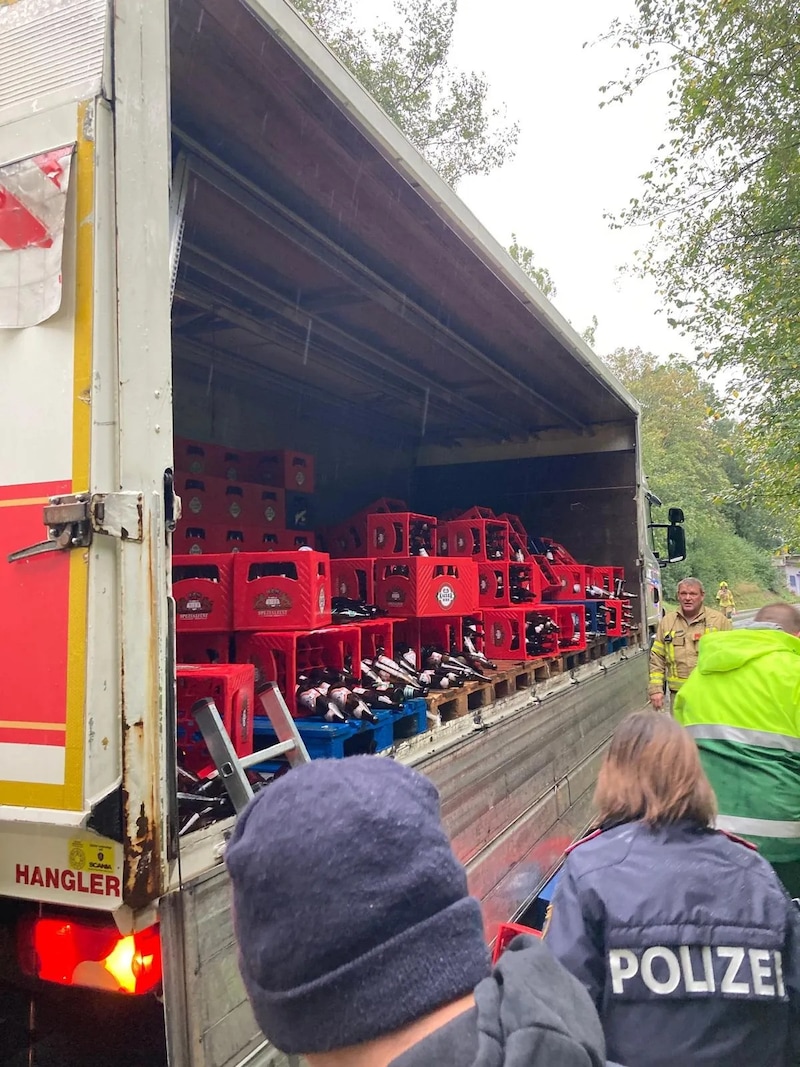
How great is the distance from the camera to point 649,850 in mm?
1925

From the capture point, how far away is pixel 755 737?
292cm

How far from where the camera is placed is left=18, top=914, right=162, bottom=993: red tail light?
184 cm

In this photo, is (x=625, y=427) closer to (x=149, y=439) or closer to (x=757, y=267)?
(x=757, y=267)

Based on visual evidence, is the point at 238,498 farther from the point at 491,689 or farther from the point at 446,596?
the point at 491,689

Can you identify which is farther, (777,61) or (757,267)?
(757,267)

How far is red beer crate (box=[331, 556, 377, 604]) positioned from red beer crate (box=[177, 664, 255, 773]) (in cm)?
168

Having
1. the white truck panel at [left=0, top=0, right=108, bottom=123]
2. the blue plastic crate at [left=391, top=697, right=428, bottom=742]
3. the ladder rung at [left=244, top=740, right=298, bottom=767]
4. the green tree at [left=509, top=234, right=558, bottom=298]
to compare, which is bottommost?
the blue plastic crate at [left=391, top=697, right=428, bottom=742]

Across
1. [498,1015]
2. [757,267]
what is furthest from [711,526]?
[498,1015]

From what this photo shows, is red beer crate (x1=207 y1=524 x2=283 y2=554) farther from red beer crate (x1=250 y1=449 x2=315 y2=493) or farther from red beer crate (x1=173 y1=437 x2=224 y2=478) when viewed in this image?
red beer crate (x1=250 y1=449 x2=315 y2=493)

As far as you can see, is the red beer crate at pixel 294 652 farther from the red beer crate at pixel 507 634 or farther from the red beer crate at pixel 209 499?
the red beer crate at pixel 507 634

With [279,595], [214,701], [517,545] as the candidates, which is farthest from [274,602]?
[517,545]

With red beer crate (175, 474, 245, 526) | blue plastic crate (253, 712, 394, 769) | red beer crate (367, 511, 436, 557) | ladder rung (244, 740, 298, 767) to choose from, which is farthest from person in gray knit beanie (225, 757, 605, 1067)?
red beer crate (367, 511, 436, 557)

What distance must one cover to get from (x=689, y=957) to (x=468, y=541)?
13.9 ft

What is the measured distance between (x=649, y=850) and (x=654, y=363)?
4405 centimetres
